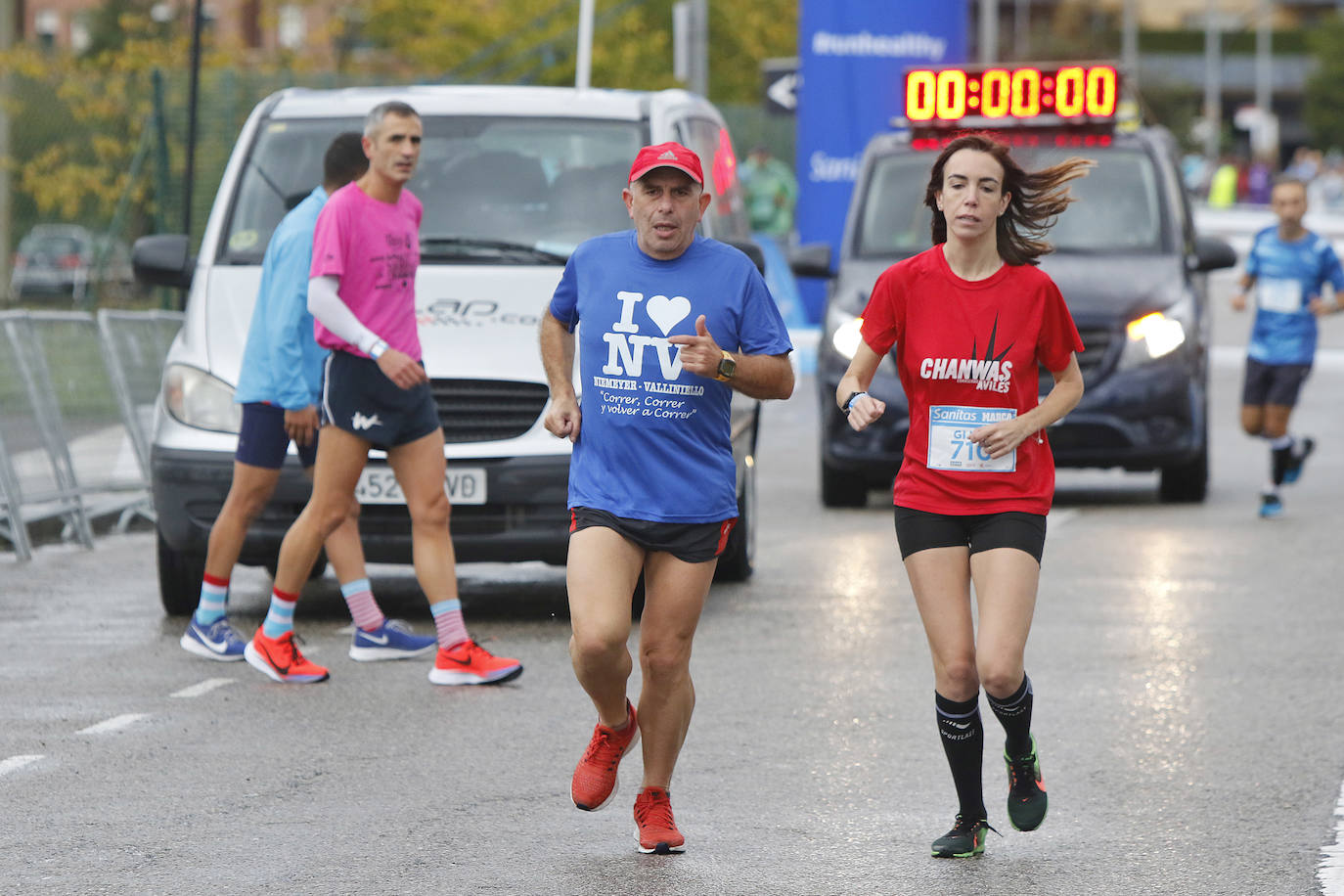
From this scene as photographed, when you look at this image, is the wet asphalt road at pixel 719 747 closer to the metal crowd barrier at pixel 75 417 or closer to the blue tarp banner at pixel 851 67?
the metal crowd barrier at pixel 75 417

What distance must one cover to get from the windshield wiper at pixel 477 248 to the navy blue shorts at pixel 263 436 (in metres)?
1.46

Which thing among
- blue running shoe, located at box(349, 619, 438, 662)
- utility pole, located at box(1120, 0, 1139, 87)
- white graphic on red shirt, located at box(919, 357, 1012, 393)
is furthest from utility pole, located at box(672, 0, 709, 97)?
utility pole, located at box(1120, 0, 1139, 87)

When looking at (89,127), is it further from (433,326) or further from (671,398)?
(671,398)

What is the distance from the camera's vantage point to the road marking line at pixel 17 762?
6914 mm

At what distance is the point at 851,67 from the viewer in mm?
24625

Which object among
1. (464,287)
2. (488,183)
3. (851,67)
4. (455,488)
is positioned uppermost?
(851,67)

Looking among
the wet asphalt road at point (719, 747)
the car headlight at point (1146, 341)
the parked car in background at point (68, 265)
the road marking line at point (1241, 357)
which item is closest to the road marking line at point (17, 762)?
the wet asphalt road at point (719, 747)

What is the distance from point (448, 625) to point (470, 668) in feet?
0.55

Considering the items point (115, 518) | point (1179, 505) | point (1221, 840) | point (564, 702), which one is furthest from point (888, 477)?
point (1221, 840)

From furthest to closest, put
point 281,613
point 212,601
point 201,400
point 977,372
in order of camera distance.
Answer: point 201,400 → point 212,601 → point 281,613 → point 977,372

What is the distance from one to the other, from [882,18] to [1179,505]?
11369mm

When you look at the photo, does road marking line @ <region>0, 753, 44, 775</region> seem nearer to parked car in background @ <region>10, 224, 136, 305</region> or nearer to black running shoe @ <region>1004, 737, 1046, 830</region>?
black running shoe @ <region>1004, 737, 1046, 830</region>

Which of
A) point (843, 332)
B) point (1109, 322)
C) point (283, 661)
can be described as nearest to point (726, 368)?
point (283, 661)

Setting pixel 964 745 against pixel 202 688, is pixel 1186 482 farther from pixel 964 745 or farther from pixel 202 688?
pixel 964 745
